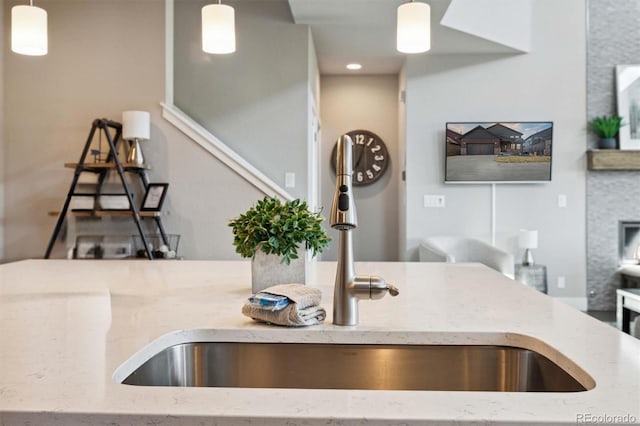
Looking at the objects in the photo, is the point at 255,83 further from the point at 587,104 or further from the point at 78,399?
the point at 78,399

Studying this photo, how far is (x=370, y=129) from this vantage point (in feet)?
21.5

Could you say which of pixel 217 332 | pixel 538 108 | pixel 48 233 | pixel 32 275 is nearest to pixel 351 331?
pixel 217 332

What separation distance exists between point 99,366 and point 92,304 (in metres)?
0.58

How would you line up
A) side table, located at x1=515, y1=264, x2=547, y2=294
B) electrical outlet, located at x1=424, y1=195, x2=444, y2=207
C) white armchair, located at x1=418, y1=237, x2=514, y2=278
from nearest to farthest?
white armchair, located at x1=418, y1=237, x2=514, y2=278
side table, located at x1=515, y1=264, x2=547, y2=294
electrical outlet, located at x1=424, y1=195, x2=444, y2=207

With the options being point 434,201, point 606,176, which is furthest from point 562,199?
point 434,201

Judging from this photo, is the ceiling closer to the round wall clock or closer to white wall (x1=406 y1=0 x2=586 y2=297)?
white wall (x1=406 y1=0 x2=586 y2=297)

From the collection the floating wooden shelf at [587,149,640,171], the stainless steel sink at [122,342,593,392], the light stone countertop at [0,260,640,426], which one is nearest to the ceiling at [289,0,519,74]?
the floating wooden shelf at [587,149,640,171]

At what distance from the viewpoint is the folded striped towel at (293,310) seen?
1.17 m

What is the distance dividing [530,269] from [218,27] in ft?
12.6

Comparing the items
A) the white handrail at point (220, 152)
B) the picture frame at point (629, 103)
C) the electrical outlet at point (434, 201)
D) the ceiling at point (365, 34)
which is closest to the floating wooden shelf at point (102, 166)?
the white handrail at point (220, 152)

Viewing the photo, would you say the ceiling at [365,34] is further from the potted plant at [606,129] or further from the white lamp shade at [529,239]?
the white lamp shade at [529,239]

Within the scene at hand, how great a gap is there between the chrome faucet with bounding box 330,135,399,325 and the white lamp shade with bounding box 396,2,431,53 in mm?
1160

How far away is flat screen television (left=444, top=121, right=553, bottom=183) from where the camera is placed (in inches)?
214

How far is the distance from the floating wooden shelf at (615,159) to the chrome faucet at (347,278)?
4.92 m
